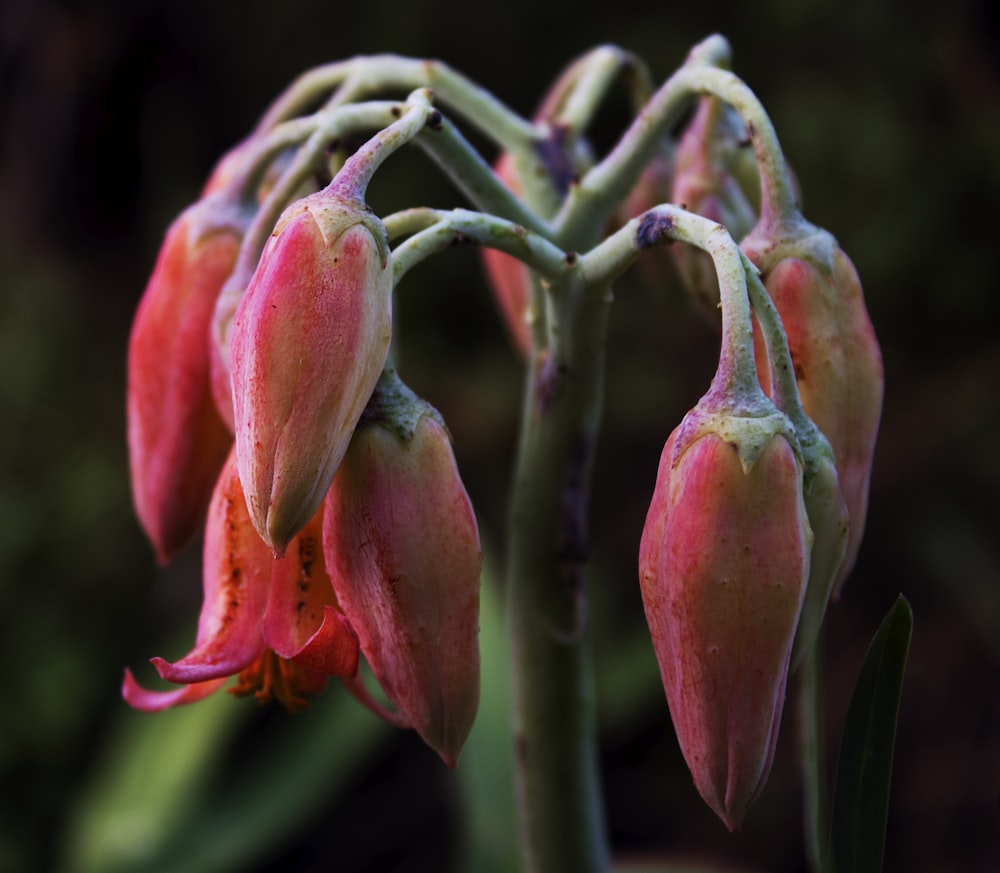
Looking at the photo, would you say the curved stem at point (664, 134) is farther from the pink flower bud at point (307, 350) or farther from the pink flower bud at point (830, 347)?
the pink flower bud at point (307, 350)

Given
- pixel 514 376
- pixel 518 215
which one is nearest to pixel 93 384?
pixel 514 376

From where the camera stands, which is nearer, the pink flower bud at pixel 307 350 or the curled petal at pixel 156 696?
the pink flower bud at pixel 307 350

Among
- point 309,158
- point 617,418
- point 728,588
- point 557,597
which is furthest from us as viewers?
point 617,418

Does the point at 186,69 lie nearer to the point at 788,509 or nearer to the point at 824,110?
the point at 824,110

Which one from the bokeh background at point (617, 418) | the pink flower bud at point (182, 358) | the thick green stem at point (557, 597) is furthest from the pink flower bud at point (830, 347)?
the bokeh background at point (617, 418)

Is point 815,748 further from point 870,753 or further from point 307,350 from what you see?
point 307,350

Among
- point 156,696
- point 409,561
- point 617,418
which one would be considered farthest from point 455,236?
point 617,418
